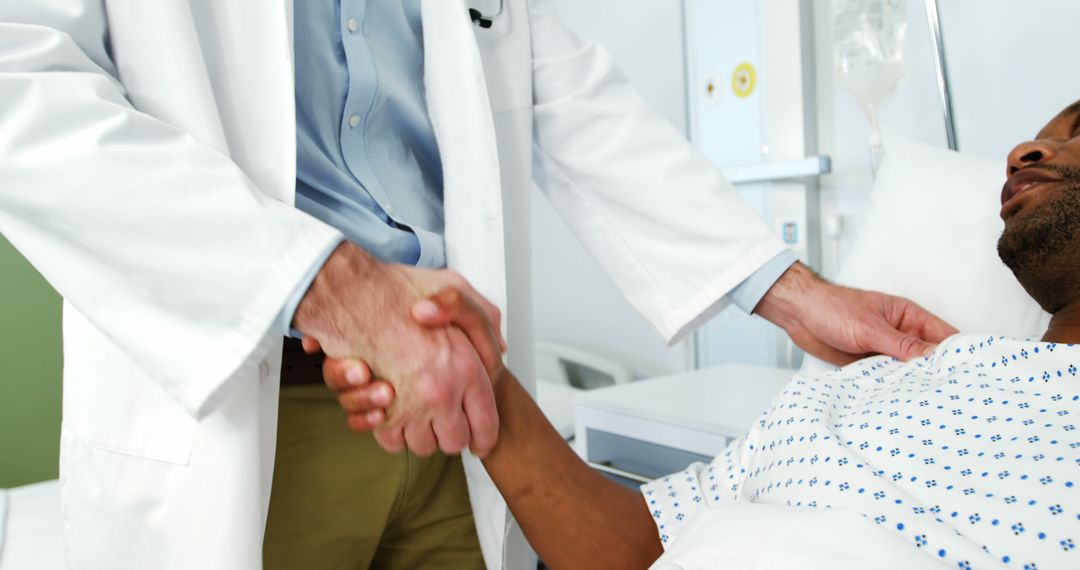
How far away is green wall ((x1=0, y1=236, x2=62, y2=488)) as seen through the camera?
6.93 feet

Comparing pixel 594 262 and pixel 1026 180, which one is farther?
pixel 594 262

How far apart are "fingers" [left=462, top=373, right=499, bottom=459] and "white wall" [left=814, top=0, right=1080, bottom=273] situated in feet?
3.09

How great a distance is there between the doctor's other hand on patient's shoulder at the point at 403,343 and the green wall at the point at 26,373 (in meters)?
1.81

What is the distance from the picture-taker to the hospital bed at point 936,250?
1.19 meters

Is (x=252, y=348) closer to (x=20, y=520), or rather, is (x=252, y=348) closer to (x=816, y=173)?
(x=20, y=520)

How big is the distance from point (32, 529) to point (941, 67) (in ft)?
6.52

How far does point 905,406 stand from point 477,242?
0.52m

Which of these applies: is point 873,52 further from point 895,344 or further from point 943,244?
point 895,344

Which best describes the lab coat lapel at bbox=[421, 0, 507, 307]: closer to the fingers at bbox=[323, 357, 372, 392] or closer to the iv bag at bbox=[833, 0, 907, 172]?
the fingers at bbox=[323, 357, 372, 392]

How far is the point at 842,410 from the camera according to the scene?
0.95m

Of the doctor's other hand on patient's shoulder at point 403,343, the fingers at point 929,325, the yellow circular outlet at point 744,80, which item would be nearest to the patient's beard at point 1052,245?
the fingers at point 929,325

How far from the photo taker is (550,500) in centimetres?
90

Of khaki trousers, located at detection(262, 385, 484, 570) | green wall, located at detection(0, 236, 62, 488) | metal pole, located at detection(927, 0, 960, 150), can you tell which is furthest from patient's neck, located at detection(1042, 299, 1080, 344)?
green wall, located at detection(0, 236, 62, 488)

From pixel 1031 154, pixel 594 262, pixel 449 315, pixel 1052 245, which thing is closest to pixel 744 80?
pixel 594 262
